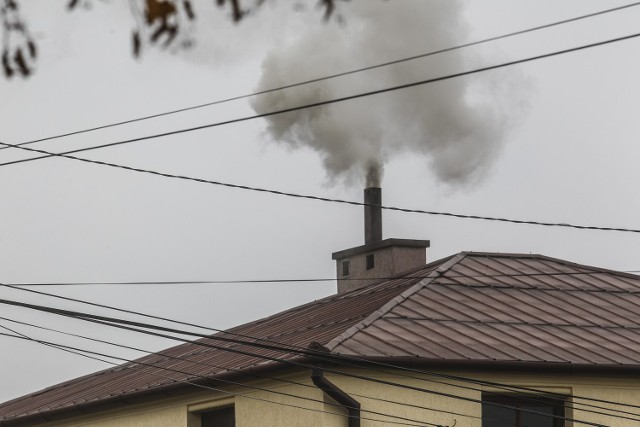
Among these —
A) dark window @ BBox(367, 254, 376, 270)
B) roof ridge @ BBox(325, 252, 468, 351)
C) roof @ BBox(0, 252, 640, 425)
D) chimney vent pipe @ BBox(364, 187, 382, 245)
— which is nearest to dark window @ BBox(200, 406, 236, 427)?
roof @ BBox(0, 252, 640, 425)

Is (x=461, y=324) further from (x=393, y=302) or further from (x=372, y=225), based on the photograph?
(x=372, y=225)

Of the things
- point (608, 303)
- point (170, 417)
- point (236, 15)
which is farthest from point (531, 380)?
point (236, 15)

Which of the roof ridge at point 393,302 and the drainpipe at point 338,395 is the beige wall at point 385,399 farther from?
the roof ridge at point 393,302

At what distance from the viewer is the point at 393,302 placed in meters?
16.8

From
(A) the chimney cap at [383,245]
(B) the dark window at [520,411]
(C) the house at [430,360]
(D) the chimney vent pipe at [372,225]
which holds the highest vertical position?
(D) the chimney vent pipe at [372,225]

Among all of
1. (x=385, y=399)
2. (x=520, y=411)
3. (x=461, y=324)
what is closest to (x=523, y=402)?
(x=520, y=411)

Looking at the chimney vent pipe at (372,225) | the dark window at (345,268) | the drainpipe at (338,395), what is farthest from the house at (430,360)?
the chimney vent pipe at (372,225)

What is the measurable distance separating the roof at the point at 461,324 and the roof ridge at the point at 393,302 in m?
0.01

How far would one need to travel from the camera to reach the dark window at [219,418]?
17.2 m

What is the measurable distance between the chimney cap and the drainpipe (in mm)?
5208

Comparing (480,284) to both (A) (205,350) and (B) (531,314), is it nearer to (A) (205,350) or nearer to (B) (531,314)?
(B) (531,314)

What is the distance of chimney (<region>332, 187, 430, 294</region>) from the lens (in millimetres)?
19984

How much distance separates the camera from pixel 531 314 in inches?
682

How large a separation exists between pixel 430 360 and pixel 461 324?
1579 millimetres
